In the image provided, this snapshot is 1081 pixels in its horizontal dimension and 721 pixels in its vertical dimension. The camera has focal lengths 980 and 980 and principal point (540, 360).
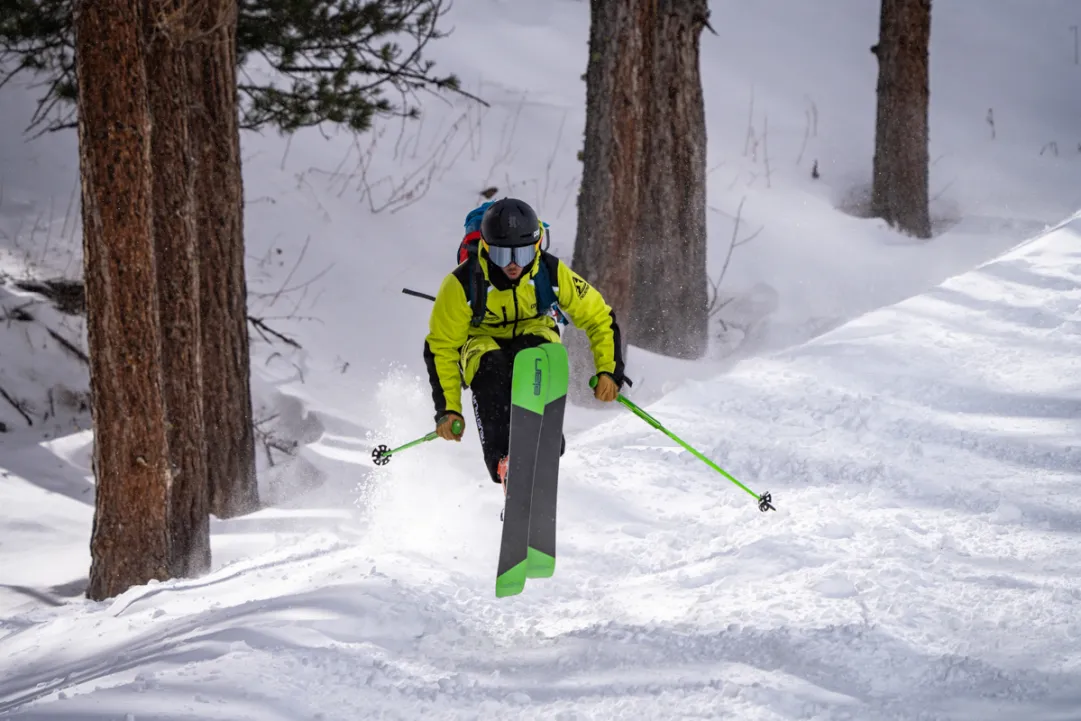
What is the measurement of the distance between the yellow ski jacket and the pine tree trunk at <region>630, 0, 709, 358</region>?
401cm

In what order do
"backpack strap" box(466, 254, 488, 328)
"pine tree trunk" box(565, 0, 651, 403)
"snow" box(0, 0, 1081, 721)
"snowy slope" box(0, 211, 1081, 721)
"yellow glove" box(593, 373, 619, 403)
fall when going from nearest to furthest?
"snowy slope" box(0, 211, 1081, 721)
"snow" box(0, 0, 1081, 721)
"backpack strap" box(466, 254, 488, 328)
"yellow glove" box(593, 373, 619, 403)
"pine tree trunk" box(565, 0, 651, 403)

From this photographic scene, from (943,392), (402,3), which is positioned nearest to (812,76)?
(402,3)

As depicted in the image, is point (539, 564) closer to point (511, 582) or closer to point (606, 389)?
point (511, 582)

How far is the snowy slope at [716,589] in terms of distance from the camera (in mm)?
3342

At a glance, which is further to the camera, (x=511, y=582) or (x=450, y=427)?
(x=450, y=427)

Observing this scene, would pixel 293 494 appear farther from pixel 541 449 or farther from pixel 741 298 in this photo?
pixel 741 298

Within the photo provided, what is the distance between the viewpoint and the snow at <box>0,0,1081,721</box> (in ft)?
11.4

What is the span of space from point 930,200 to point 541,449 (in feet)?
37.3

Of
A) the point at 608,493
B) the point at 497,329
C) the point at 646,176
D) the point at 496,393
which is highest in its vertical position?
the point at 646,176

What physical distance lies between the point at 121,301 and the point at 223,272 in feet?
5.23

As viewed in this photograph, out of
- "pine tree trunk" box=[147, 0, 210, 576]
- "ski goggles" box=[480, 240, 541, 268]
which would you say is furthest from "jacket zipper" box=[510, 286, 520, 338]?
"pine tree trunk" box=[147, 0, 210, 576]

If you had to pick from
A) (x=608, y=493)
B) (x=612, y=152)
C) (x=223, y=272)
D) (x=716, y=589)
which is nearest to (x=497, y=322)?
(x=608, y=493)

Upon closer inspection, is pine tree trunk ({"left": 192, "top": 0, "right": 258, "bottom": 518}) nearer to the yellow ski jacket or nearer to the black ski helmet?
the yellow ski jacket

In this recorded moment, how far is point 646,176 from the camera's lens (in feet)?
30.0
